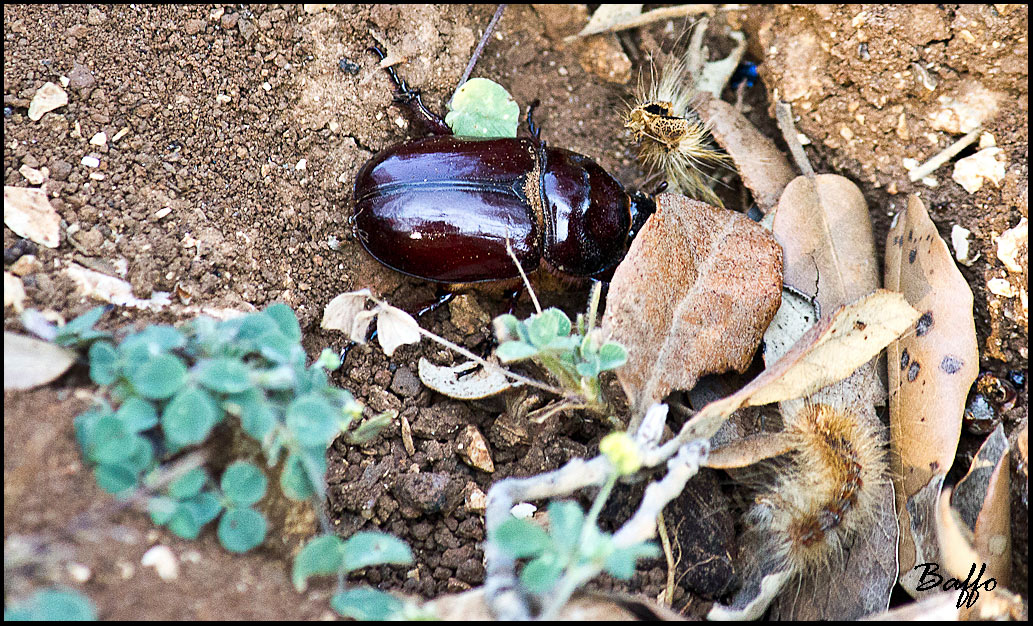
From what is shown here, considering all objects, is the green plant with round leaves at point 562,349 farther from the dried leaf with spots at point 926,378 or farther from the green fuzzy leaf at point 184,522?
the dried leaf with spots at point 926,378

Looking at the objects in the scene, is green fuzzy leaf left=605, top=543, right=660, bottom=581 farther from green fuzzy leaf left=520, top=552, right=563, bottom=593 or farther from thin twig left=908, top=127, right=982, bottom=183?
thin twig left=908, top=127, right=982, bottom=183

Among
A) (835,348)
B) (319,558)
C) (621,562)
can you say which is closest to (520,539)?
(621,562)

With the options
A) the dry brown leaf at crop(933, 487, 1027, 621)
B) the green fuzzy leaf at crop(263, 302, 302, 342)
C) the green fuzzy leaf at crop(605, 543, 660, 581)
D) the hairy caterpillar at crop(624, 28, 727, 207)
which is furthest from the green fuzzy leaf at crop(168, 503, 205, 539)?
the hairy caterpillar at crop(624, 28, 727, 207)

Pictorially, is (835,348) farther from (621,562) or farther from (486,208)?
(486,208)

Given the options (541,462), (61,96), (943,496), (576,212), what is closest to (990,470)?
(943,496)

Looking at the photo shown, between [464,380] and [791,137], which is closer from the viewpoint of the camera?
[464,380]

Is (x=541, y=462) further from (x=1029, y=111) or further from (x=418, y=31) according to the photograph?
(x=1029, y=111)

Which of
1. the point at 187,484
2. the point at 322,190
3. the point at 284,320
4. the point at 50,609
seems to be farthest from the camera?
the point at 322,190
